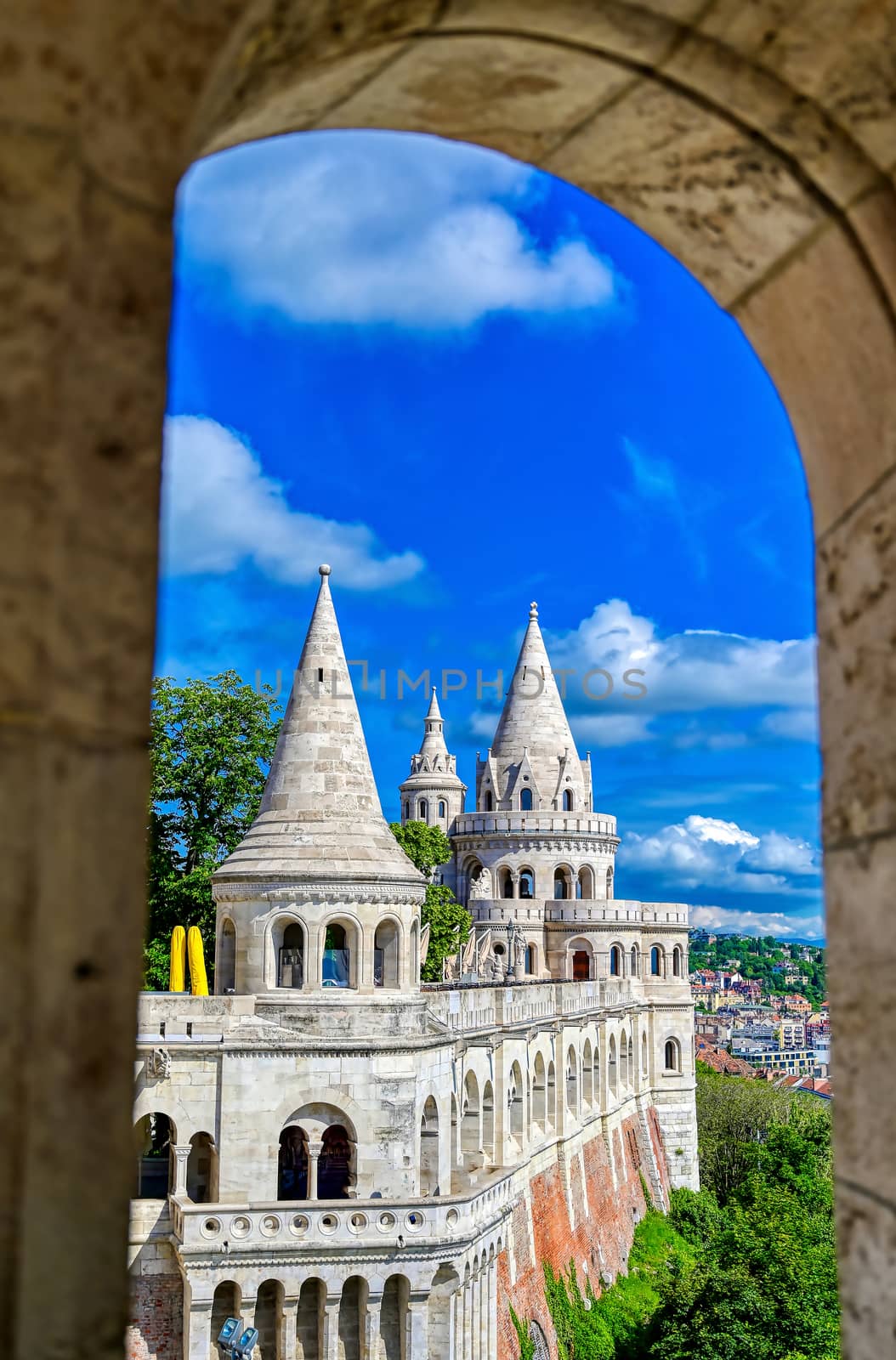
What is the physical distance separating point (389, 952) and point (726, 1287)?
12.0m

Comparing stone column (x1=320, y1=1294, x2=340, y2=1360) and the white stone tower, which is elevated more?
the white stone tower

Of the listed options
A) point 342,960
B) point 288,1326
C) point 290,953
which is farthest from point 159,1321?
point 342,960

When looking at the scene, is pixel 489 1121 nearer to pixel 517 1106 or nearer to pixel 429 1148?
pixel 517 1106

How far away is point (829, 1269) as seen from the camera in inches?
1083

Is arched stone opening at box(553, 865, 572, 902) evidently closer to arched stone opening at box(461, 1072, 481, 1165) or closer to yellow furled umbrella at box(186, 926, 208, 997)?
arched stone opening at box(461, 1072, 481, 1165)

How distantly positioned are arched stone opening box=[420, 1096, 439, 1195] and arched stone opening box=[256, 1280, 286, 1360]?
2.66 metres

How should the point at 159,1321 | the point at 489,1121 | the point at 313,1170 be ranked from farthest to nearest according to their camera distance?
the point at 489,1121 < the point at 313,1170 < the point at 159,1321

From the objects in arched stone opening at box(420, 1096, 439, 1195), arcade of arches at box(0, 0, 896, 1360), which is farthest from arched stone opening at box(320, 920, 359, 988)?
arcade of arches at box(0, 0, 896, 1360)

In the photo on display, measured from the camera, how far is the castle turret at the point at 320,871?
63.4 ft

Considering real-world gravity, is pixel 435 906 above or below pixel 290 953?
above

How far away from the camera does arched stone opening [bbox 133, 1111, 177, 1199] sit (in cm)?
1863

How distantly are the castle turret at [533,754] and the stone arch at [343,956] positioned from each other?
28.1 meters

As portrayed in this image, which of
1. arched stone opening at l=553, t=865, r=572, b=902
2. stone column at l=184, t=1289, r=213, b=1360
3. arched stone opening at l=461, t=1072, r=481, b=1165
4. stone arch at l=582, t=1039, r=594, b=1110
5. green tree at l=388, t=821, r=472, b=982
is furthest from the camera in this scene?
arched stone opening at l=553, t=865, r=572, b=902

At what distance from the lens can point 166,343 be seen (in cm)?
194
